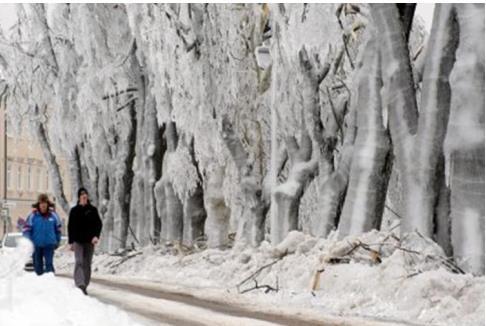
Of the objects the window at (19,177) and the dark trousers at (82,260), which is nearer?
the dark trousers at (82,260)

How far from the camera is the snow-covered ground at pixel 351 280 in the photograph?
13008 mm

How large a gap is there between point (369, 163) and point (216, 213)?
7920 millimetres

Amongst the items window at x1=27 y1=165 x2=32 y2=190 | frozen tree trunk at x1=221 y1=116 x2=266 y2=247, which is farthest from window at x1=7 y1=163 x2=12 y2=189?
frozen tree trunk at x1=221 y1=116 x2=266 y2=247

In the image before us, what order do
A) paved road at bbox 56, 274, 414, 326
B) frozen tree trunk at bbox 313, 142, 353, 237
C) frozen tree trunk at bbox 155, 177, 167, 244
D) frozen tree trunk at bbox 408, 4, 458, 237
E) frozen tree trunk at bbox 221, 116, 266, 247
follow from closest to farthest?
1. paved road at bbox 56, 274, 414, 326
2. frozen tree trunk at bbox 408, 4, 458, 237
3. frozen tree trunk at bbox 313, 142, 353, 237
4. frozen tree trunk at bbox 221, 116, 266, 247
5. frozen tree trunk at bbox 155, 177, 167, 244

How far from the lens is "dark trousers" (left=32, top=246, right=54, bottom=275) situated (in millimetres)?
17156

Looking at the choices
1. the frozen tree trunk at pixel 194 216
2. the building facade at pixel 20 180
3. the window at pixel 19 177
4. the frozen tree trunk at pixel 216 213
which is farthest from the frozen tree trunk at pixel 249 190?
the window at pixel 19 177

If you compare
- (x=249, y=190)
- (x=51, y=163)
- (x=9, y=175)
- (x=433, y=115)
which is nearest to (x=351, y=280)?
(x=433, y=115)

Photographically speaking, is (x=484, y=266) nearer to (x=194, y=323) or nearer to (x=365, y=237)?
(x=365, y=237)

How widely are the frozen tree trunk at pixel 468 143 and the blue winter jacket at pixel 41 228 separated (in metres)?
6.73

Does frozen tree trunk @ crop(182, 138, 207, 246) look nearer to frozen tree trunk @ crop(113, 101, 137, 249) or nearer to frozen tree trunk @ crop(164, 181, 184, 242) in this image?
frozen tree trunk @ crop(164, 181, 184, 242)

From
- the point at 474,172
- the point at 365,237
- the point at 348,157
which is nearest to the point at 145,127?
the point at 348,157

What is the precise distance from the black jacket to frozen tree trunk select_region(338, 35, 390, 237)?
5.01 metres

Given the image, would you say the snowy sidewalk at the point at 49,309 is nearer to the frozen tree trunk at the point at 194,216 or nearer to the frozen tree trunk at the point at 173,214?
the frozen tree trunk at the point at 194,216

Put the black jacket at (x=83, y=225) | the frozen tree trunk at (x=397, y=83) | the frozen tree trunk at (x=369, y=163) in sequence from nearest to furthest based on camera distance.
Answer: the black jacket at (x=83, y=225), the frozen tree trunk at (x=397, y=83), the frozen tree trunk at (x=369, y=163)
